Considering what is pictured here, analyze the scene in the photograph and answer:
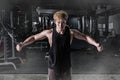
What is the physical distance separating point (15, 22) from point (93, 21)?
2120 mm

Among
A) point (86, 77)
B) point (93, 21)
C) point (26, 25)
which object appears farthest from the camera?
point (93, 21)

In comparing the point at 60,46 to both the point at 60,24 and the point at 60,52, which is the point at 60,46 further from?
the point at 60,24

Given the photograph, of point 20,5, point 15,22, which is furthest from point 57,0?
point 15,22

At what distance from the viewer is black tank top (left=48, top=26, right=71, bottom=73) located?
9.61 feet

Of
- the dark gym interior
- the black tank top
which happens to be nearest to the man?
the black tank top

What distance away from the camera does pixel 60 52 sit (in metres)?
2.96

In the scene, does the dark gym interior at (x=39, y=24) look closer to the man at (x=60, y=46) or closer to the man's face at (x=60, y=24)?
the man at (x=60, y=46)

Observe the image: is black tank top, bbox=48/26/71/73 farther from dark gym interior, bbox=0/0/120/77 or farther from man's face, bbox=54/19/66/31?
dark gym interior, bbox=0/0/120/77

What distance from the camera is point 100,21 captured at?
26.8 feet

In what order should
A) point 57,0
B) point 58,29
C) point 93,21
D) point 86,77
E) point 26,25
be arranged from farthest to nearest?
point 93,21 < point 26,25 < point 57,0 < point 86,77 < point 58,29

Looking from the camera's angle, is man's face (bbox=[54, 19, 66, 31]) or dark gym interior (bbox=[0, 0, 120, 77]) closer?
man's face (bbox=[54, 19, 66, 31])

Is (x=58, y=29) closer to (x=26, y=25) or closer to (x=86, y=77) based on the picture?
(x=86, y=77)

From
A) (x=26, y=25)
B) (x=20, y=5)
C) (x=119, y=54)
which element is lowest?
(x=119, y=54)

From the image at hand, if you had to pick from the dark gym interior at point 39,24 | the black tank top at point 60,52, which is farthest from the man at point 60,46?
the dark gym interior at point 39,24
